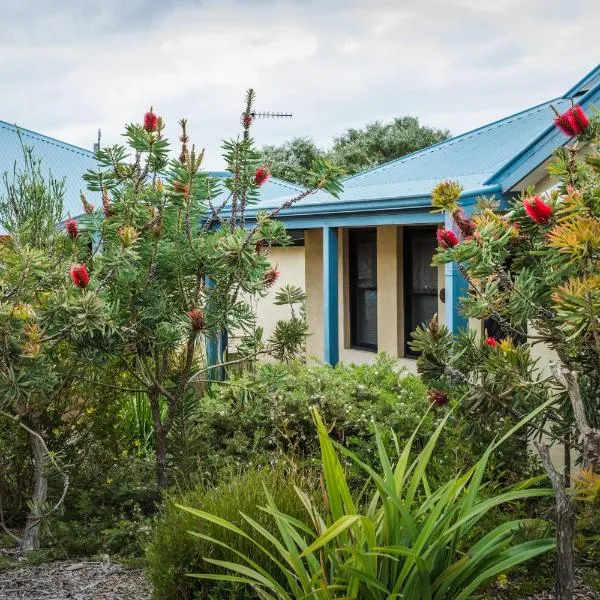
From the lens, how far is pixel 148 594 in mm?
5668

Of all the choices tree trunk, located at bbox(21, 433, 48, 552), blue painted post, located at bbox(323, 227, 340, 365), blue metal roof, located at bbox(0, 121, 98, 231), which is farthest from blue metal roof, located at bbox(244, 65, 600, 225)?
blue metal roof, located at bbox(0, 121, 98, 231)

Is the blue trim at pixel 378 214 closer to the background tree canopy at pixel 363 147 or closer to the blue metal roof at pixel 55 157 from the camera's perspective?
the blue metal roof at pixel 55 157

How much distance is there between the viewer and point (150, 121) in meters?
6.80

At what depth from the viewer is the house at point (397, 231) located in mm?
10896

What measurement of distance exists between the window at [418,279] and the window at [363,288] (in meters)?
0.92

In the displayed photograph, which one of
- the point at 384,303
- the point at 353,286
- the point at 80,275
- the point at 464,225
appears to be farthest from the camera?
the point at 353,286

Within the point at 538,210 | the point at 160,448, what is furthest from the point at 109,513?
the point at 538,210

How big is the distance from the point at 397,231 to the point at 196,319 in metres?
7.93

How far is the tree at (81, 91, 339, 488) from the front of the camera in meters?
6.50

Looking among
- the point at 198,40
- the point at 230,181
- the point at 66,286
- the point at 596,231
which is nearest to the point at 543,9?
the point at 198,40

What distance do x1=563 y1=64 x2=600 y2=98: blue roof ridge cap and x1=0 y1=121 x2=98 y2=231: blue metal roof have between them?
14273 millimetres

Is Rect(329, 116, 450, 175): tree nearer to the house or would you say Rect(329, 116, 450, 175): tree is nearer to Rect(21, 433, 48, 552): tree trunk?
the house

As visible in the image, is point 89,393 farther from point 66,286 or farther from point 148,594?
point 148,594

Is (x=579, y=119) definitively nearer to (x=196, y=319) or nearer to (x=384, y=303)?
(x=196, y=319)
